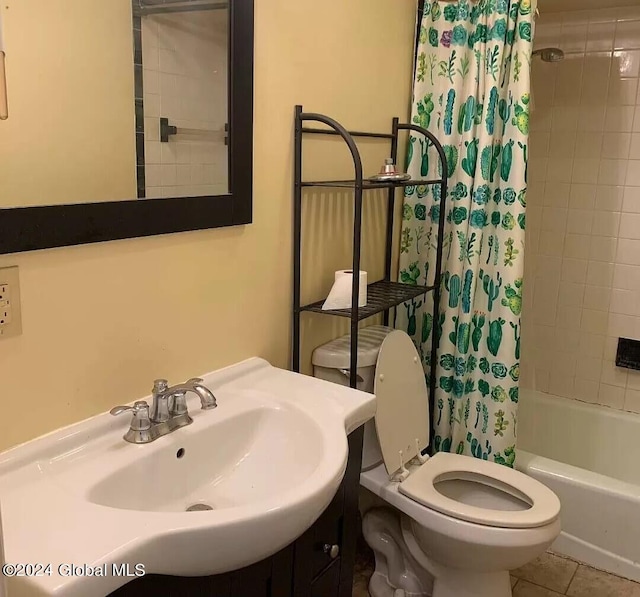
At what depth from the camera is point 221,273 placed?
156 centimetres

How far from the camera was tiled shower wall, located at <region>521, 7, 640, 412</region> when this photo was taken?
2539 millimetres

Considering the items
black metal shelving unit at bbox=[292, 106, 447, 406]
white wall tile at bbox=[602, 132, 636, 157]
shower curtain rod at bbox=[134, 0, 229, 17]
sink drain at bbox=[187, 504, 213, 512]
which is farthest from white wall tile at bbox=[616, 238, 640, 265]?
sink drain at bbox=[187, 504, 213, 512]

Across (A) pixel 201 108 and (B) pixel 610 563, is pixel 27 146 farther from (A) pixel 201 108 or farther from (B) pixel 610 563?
(B) pixel 610 563

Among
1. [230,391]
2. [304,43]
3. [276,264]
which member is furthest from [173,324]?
[304,43]

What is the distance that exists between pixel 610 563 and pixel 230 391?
153cm

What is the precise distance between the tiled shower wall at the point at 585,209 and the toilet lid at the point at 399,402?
39.6 inches

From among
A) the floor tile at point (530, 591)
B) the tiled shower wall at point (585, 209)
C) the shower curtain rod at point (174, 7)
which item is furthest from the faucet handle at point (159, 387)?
the tiled shower wall at point (585, 209)

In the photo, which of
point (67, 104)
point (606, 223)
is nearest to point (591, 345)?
point (606, 223)

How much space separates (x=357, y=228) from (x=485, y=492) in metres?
0.95

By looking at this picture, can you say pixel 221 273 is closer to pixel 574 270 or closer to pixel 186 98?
pixel 186 98

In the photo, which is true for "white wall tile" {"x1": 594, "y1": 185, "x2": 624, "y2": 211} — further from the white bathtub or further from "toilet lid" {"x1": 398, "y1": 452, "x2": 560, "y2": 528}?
"toilet lid" {"x1": 398, "y1": 452, "x2": 560, "y2": 528}

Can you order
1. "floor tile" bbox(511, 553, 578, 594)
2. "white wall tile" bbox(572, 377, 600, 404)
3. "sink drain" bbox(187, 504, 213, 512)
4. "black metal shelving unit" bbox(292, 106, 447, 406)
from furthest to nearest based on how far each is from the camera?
"white wall tile" bbox(572, 377, 600, 404)
"floor tile" bbox(511, 553, 578, 594)
"black metal shelving unit" bbox(292, 106, 447, 406)
"sink drain" bbox(187, 504, 213, 512)

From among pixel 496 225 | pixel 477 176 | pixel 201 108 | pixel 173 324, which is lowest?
pixel 173 324

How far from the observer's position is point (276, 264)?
174 centimetres
